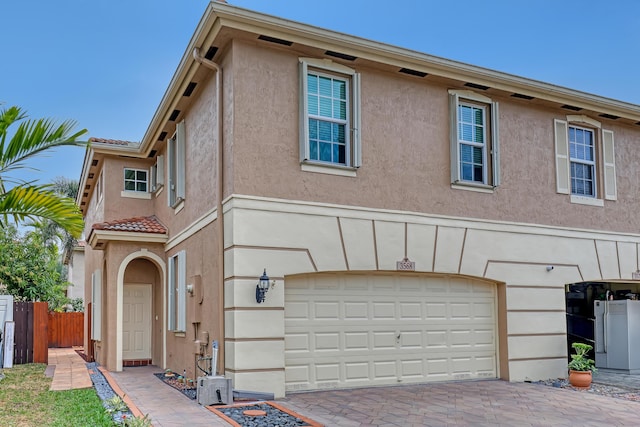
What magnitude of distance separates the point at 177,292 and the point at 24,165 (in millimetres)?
5933

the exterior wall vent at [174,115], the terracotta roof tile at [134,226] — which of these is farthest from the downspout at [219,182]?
the terracotta roof tile at [134,226]

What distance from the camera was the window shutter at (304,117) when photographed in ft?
36.9

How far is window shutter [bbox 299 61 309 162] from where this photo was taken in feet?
36.9

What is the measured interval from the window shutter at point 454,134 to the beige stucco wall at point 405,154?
101 mm

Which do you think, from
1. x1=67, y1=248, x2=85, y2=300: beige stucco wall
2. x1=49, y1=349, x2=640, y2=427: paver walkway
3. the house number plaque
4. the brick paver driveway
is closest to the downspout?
x1=49, y1=349, x2=640, y2=427: paver walkway

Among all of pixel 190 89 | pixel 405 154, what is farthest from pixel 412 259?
pixel 190 89

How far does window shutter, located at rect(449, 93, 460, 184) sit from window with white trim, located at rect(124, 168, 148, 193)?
9.30m

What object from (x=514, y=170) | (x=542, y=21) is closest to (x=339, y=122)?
(x=514, y=170)

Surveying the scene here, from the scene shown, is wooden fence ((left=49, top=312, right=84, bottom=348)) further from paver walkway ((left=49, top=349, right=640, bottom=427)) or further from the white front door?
paver walkway ((left=49, top=349, right=640, bottom=427))

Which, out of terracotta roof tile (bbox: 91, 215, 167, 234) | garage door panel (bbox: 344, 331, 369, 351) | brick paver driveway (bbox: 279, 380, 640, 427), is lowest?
brick paver driveway (bbox: 279, 380, 640, 427)

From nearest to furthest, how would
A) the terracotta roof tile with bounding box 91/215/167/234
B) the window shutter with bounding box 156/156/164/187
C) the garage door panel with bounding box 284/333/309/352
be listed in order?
the garage door panel with bounding box 284/333/309/352 < the terracotta roof tile with bounding box 91/215/167/234 < the window shutter with bounding box 156/156/164/187

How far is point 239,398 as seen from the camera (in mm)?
10164

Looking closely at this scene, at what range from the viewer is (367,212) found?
11844 mm

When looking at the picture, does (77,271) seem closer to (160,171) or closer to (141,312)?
(141,312)
